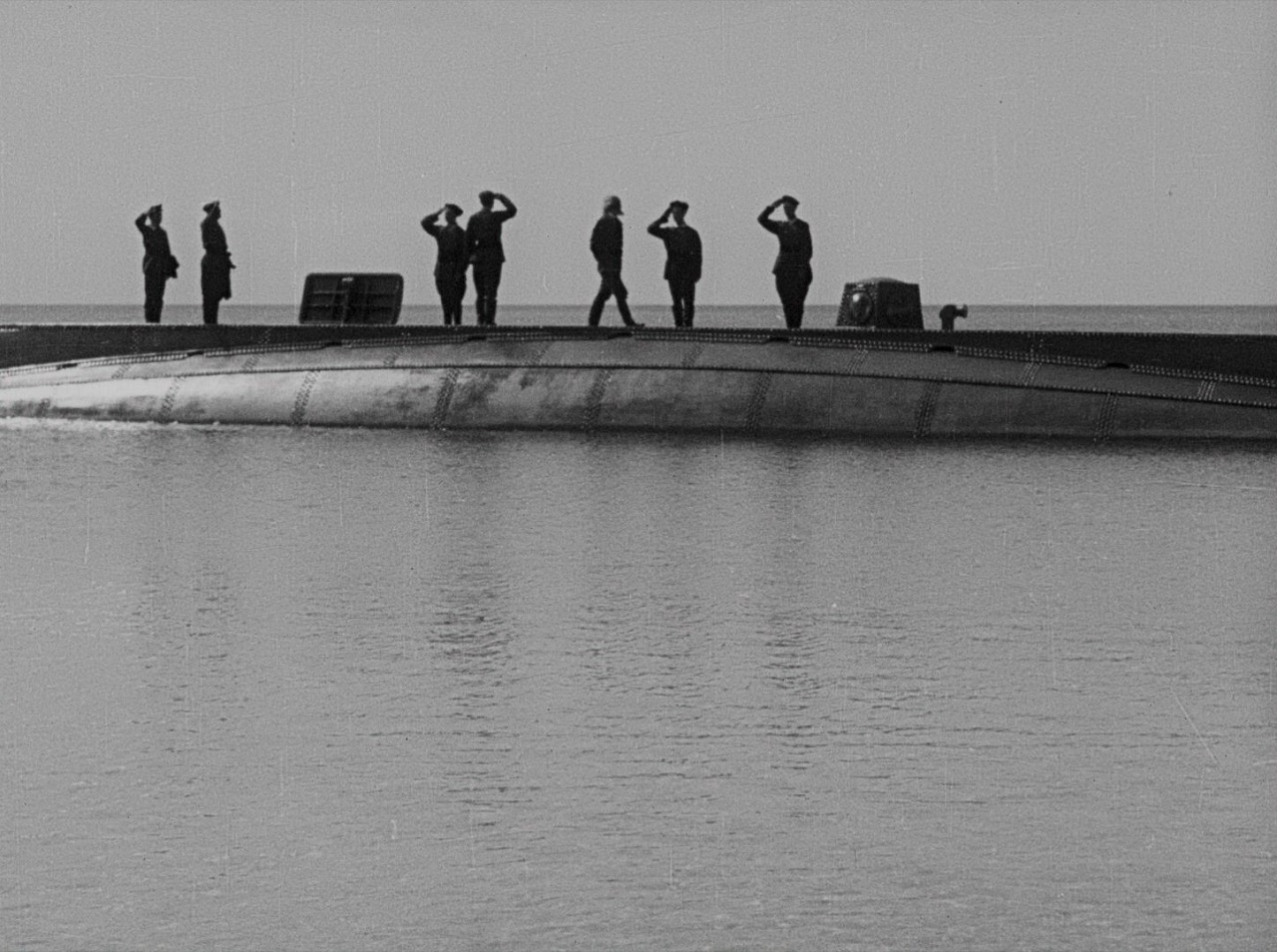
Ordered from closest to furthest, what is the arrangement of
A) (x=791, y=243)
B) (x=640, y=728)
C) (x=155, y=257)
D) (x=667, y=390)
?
(x=640, y=728) < (x=667, y=390) < (x=791, y=243) < (x=155, y=257)

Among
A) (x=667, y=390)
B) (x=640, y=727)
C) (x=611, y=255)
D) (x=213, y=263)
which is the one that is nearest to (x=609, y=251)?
(x=611, y=255)

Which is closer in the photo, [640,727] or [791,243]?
[640,727]

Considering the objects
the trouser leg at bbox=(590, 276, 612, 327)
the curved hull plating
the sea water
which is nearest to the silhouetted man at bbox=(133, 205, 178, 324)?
the curved hull plating

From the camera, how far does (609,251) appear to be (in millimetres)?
30594

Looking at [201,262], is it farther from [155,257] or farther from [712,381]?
[712,381]

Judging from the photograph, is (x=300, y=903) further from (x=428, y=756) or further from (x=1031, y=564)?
(x=1031, y=564)

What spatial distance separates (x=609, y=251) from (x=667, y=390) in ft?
12.6

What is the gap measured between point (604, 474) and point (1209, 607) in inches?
368

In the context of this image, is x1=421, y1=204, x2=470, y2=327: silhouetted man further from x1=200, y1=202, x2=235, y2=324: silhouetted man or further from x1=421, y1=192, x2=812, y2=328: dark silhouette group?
x1=200, y1=202, x2=235, y2=324: silhouetted man

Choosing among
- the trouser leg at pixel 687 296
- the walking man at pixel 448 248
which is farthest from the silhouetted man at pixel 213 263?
the trouser leg at pixel 687 296

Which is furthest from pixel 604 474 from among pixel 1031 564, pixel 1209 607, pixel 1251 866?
pixel 1251 866

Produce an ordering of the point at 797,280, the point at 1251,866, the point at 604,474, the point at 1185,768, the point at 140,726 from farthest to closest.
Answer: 1. the point at 797,280
2. the point at 604,474
3. the point at 140,726
4. the point at 1185,768
5. the point at 1251,866

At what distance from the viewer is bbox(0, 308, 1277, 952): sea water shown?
20.9ft

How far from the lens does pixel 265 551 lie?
14672 millimetres
